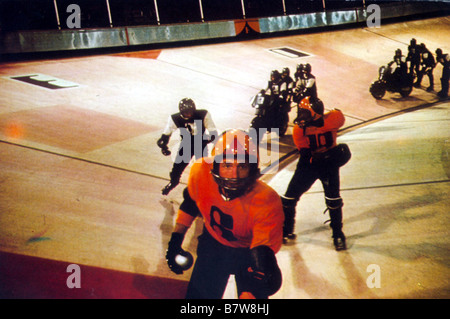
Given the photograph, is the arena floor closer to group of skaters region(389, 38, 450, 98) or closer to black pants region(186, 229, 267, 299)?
group of skaters region(389, 38, 450, 98)

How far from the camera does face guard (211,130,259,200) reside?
2.58 m

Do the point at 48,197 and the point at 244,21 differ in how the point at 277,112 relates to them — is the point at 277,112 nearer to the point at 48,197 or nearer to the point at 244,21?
the point at 48,197

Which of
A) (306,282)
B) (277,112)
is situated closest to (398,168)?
(277,112)

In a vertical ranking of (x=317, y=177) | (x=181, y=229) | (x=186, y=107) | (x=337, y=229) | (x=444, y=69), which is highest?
(x=186, y=107)

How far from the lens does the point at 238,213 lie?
269 cm

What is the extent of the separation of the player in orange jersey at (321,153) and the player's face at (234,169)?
171 centimetres

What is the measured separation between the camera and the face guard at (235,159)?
2.58 metres

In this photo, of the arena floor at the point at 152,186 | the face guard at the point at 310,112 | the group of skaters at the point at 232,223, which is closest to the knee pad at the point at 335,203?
the arena floor at the point at 152,186

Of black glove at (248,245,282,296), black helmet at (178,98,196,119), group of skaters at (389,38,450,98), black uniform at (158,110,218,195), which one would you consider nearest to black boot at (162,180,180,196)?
black uniform at (158,110,218,195)

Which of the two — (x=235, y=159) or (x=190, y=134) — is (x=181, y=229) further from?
(x=190, y=134)

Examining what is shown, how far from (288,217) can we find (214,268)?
1.86m

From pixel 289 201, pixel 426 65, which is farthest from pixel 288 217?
pixel 426 65

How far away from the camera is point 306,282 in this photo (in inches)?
148

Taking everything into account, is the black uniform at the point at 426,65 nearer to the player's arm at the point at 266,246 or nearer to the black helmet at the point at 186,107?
the black helmet at the point at 186,107
